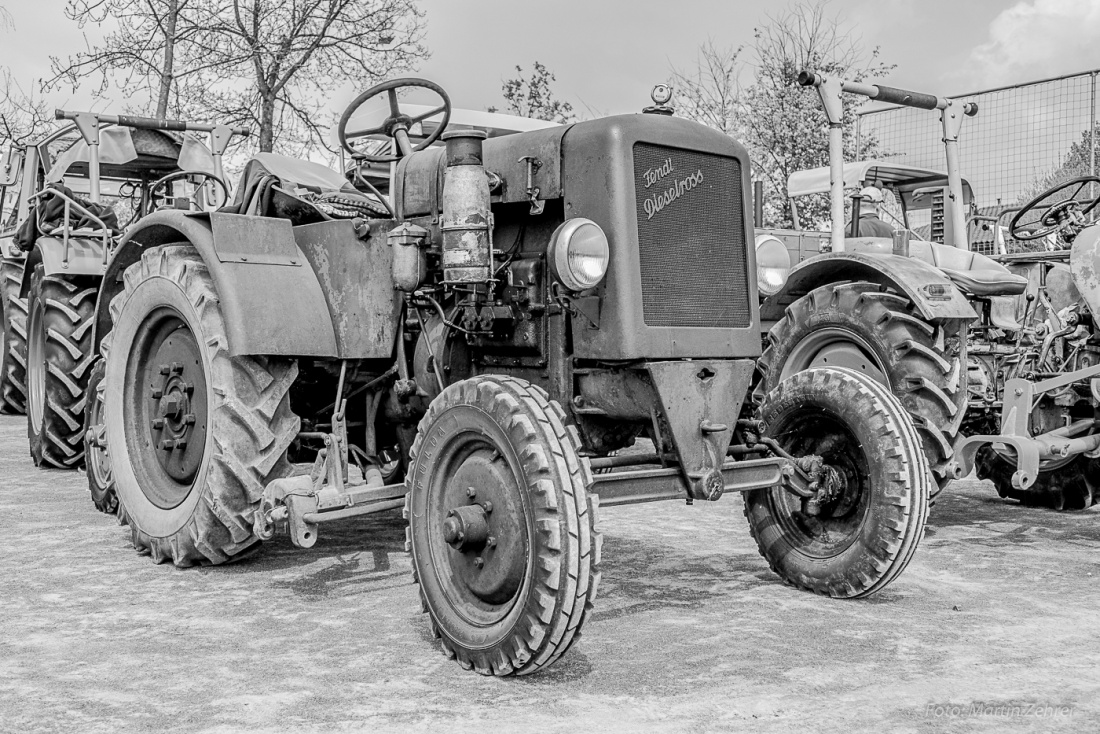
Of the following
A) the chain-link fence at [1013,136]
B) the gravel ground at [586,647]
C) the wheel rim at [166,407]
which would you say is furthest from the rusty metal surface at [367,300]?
the chain-link fence at [1013,136]

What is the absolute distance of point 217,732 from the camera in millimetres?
2867

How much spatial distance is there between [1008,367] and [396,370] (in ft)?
11.4

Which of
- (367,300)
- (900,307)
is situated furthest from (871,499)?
Answer: (367,300)

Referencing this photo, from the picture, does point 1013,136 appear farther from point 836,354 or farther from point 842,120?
point 836,354

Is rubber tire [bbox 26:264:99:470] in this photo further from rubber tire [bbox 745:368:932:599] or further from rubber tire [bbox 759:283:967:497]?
rubber tire [bbox 745:368:932:599]

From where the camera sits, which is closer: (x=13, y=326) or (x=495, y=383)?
(x=495, y=383)

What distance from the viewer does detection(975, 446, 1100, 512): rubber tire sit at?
6.29 meters

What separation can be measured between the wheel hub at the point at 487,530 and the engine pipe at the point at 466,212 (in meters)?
0.62

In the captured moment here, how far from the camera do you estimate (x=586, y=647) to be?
3.59 m

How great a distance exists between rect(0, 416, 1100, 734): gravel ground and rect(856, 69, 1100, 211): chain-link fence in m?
8.24

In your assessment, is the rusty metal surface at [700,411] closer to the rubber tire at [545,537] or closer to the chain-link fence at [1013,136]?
the rubber tire at [545,537]

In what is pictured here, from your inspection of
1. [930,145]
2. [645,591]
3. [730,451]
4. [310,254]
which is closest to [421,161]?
[310,254]

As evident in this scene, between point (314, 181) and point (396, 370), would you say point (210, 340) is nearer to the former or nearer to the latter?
point (396, 370)

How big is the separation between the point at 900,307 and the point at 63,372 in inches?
214
